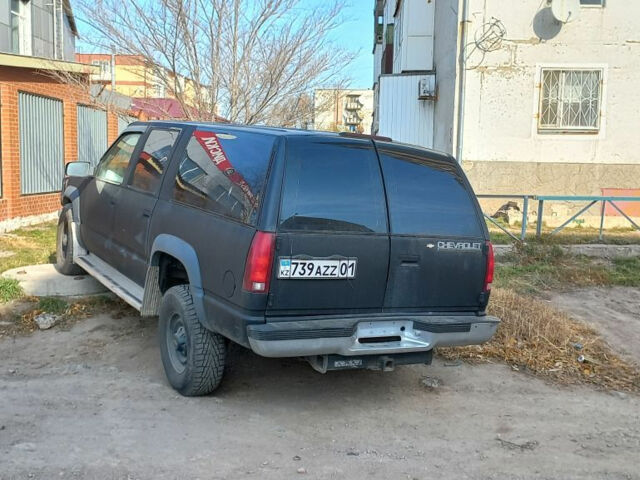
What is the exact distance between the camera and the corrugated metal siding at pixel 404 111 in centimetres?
1577

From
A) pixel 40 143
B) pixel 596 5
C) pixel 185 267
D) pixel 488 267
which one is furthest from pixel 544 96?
pixel 185 267

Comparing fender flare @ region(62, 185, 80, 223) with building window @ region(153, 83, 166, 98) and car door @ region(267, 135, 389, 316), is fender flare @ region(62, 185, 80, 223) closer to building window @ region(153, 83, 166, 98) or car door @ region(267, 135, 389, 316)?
car door @ region(267, 135, 389, 316)

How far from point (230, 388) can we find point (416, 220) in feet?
5.94

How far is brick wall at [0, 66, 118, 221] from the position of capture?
10641 millimetres

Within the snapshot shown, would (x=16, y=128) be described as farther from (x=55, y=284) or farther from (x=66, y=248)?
(x=55, y=284)

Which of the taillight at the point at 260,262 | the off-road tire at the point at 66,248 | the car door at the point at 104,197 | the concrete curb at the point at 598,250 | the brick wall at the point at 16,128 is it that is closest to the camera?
the taillight at the point at 260,262

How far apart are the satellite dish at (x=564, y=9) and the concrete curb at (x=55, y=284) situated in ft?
36.6

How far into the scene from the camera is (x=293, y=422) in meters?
4.17

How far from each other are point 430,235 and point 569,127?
37.8ft

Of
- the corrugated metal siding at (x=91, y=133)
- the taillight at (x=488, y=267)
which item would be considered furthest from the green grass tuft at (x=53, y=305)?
the corrugated metal siding at (x=91, y=133)

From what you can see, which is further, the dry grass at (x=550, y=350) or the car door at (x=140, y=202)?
the dry grass at (x=550, y=350)

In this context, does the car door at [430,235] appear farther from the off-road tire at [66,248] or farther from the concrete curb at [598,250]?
the concrete curb at [598,250]

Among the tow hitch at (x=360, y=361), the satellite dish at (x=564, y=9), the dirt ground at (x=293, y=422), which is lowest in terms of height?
the dirt ground at (x=293, y=422)

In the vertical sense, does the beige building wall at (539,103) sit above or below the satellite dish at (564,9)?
below
